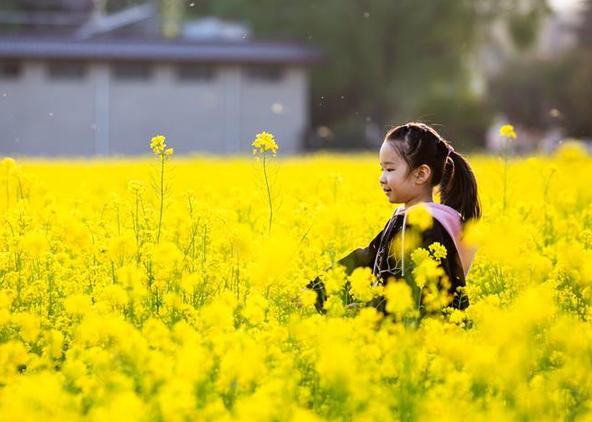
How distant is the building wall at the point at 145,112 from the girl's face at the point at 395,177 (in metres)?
26.9

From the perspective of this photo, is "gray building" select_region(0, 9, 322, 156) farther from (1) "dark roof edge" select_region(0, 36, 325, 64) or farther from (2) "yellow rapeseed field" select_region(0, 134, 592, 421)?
(2) "yellow rapeseed field" select_region(0, 134, 592, 421)

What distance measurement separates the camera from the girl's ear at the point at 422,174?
4.65 m

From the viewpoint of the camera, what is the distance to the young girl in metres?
4.50

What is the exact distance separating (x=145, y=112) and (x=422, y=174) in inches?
1117

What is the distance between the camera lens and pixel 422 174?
4.66m

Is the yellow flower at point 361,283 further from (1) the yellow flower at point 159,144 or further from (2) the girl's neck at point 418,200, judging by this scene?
(1) the yellow flower at point 159,144

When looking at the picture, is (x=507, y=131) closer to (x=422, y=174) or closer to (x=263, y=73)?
(x=422, y=174)

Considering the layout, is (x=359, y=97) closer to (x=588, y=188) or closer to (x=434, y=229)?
(x=588, y=188)

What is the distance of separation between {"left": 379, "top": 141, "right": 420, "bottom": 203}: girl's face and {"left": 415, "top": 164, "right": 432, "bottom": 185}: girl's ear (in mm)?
16

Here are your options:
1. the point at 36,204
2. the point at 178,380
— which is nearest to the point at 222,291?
the point at 178,380

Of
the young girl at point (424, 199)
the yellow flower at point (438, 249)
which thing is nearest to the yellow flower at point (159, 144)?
the young girl at point (424, 199)

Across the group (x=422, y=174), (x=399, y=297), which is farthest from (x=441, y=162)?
(x=399, y=297)

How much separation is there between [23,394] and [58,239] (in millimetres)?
3024

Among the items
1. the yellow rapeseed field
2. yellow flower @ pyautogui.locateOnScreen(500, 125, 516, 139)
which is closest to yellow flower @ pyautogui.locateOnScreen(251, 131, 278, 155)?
the yellow rapeseed field
